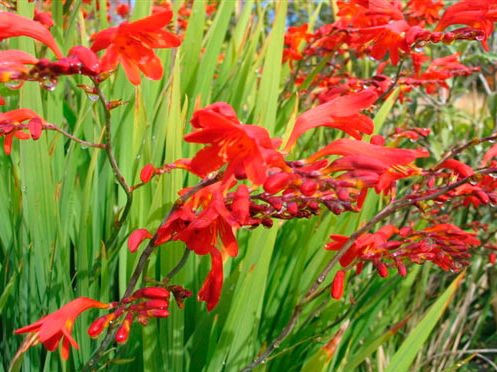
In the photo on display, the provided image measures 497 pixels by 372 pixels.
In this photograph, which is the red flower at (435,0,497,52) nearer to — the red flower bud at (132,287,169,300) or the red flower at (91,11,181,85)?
the red flower at (91,11,181,85)

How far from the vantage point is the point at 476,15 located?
4.39 feet

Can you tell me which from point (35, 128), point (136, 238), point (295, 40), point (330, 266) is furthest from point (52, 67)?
point (295, 40)

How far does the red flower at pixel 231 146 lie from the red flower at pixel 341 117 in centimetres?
16

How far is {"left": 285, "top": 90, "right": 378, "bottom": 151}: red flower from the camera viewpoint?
93 centimetres

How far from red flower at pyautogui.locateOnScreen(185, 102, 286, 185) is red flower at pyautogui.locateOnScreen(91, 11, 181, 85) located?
0.20m

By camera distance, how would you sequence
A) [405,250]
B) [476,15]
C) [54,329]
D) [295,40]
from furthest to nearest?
1. [295,40]
2. [476,15]
3. [405,250]
4. [54,329]

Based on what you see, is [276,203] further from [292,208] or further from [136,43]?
[136,43]

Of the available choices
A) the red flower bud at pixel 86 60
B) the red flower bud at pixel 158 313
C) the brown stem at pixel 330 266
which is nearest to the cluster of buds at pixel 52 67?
the red flower bud at pixel 86 60

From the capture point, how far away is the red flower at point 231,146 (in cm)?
76

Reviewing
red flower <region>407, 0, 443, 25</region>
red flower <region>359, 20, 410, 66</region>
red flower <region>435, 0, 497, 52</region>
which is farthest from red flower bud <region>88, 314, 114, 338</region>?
red flower <region>407, 0, 443, 25</region>

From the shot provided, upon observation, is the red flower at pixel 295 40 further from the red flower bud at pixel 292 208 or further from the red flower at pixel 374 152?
the red flower bud at pixel 292 208

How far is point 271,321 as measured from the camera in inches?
60.2

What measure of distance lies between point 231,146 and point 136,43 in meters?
0.30

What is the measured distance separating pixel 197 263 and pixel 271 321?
0.29 metres
